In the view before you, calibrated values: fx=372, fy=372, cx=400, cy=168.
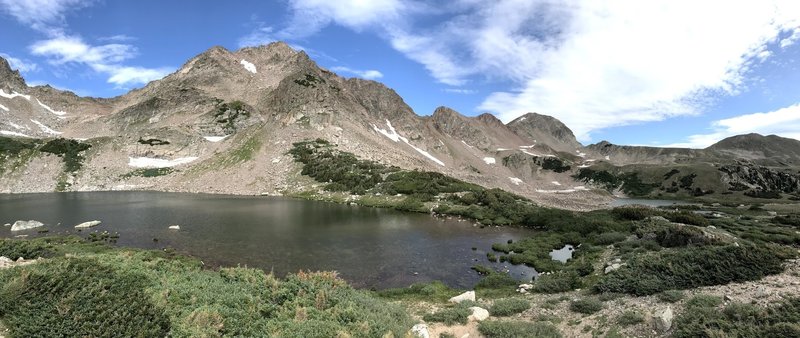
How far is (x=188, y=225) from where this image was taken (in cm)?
4809

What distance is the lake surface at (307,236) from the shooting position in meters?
31.5

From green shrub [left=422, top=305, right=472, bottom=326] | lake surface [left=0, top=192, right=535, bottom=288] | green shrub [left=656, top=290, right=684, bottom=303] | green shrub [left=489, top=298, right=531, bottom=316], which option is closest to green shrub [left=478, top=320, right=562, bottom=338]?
green shrub [left=422, top=305, right=472, bottom=326]

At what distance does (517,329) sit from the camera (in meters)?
14.3

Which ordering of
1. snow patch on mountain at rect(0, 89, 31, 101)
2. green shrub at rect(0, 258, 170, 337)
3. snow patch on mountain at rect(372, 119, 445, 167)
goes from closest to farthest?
green shrub at rect(0, 258, 170, 337), snow patch on mountain at rect(372, 119, 445, 167), snow patch on mountain at rect(0, 89, 31, 101)

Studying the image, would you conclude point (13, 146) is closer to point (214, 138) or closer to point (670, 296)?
point (214, 138)

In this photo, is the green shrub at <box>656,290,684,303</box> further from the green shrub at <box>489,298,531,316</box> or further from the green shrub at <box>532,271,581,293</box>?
the green shrub at <box>532,271,581,293</box>

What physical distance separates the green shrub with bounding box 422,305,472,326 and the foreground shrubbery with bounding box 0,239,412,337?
82.7 inches

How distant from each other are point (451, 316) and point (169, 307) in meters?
11.0

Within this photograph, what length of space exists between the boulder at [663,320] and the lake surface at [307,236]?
15369mm

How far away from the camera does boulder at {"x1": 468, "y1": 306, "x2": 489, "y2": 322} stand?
16.5 m

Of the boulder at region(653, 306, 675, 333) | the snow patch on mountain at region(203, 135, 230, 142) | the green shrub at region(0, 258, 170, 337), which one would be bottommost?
the boulder at region(653, 306, 675, 333)

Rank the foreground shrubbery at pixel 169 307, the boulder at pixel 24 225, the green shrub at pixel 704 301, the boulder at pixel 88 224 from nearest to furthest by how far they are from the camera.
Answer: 1. the foreground shrubbery at pixel 169 307
2. the green shrub at pixel 704 301
3. the boulder at pixel 24 225
4. the boulder at pixel 88 224

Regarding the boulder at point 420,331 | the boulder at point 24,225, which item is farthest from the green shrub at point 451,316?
the boulder at point 24,225

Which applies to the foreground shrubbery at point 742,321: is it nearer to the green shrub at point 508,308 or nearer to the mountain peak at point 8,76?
the green shrub at point 508,308
